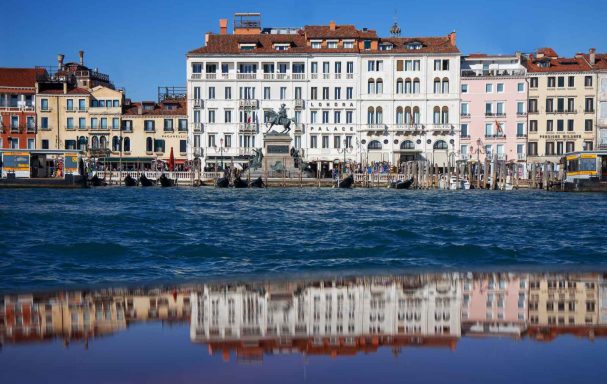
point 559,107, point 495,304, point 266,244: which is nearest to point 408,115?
point 559,107

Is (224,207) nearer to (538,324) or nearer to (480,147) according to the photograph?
(538,324)

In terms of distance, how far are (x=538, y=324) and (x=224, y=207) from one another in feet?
Result: 73.5

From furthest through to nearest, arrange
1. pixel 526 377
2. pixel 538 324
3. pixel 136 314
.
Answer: pixel 136 314, pixel 538 324, pixel 526 377

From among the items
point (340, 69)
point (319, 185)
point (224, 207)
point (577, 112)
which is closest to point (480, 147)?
point (577, 112)

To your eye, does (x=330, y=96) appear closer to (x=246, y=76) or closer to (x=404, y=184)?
(x=246, y=76)

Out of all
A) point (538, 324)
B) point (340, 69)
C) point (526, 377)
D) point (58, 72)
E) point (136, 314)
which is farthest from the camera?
point (58, 72)

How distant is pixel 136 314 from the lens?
5.40 meters

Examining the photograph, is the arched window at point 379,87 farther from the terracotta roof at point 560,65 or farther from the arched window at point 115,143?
the arched window at point 115,143

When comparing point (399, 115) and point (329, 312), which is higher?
point (399, 115)

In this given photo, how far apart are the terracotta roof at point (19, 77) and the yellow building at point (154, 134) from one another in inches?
320

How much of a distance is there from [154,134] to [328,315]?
5670 cm

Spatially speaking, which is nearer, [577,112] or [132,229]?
[132,229]

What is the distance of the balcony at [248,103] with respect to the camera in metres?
58.3

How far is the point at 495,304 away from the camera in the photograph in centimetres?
575
